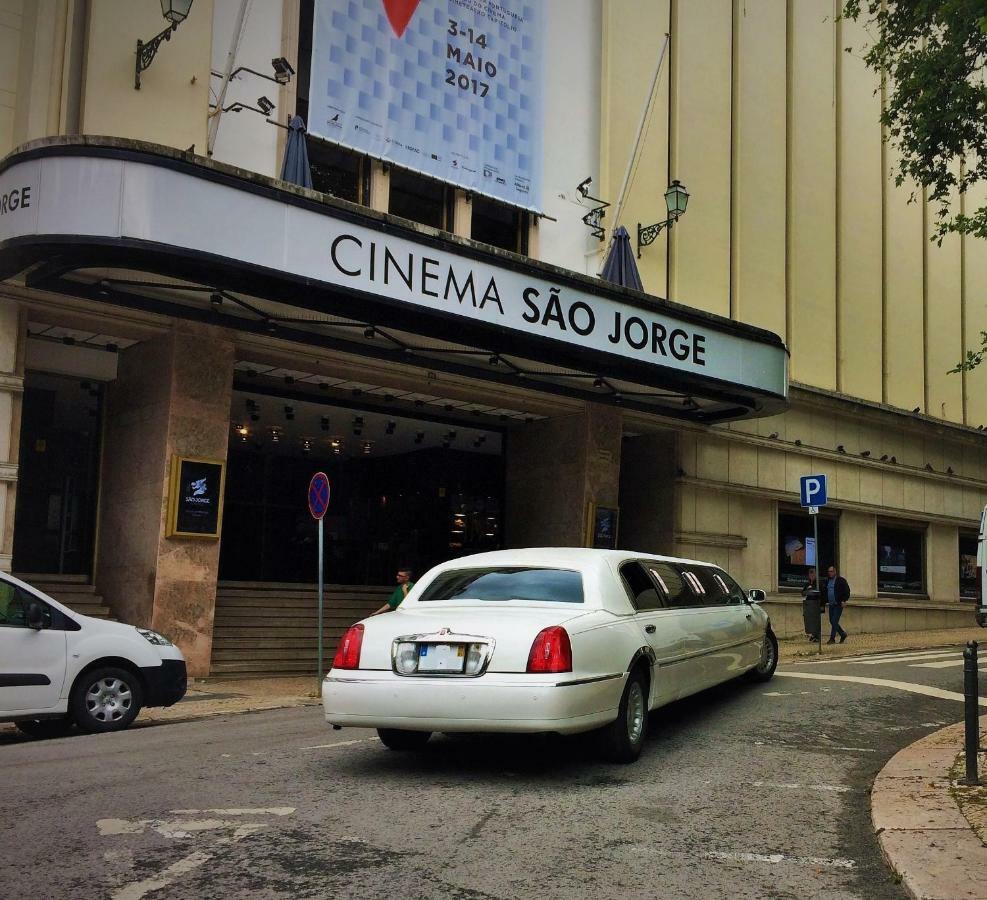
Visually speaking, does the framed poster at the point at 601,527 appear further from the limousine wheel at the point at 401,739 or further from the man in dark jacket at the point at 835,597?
the limousine wheel at the point at 401,739

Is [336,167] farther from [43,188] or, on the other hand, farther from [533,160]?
[43,188]

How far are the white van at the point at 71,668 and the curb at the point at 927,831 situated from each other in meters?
6.96

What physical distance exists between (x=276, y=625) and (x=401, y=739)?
10.9 m

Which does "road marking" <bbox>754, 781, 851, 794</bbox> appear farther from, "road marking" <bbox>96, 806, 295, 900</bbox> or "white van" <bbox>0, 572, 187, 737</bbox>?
"white van" <bbox>0, 572, 187, 737</bbox>

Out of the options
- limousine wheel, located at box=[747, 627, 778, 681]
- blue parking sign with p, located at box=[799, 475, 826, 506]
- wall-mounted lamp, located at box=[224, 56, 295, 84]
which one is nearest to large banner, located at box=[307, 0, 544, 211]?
wall-mounted lamp, located at box=[224, 56, 295, 84]

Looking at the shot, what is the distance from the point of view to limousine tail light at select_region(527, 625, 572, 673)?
706 cm

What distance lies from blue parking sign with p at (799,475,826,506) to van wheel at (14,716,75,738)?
42.4ft

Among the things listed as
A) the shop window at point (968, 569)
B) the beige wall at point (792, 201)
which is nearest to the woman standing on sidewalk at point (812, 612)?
the beige wall at point (792, 201)

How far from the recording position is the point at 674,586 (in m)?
9.59

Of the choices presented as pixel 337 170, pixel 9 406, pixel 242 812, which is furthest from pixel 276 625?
pixel 242 812

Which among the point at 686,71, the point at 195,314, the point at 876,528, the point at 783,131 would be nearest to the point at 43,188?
the point at 195,314

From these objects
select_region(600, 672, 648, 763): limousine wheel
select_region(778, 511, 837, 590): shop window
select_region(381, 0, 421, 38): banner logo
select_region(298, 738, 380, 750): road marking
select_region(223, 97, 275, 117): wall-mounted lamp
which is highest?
select_region(381, 0, 421, 38): banner logo

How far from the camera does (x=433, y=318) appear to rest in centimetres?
1574

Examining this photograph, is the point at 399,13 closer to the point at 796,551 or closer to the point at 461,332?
the point at 461,332
